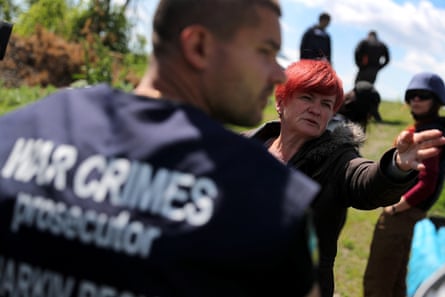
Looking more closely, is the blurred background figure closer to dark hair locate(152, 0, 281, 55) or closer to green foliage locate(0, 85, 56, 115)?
dark hair locate(152, 0, 281, 55)

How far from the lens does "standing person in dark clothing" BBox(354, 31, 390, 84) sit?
9172 millimetres

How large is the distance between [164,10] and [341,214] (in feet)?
4.64

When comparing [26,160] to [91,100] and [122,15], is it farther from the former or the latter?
[122,15]

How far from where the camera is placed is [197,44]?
109 centimetres

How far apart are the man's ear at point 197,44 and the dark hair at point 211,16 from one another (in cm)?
1

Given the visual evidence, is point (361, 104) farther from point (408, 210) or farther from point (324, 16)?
point (324, 16)

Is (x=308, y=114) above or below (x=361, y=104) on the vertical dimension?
above

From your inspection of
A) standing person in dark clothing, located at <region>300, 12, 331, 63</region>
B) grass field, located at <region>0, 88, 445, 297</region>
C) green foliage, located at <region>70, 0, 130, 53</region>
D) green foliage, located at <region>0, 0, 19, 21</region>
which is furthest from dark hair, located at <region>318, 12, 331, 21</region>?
green foliage, located at <region>0, 0, 19, 21</region>

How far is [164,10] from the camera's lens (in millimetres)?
1134

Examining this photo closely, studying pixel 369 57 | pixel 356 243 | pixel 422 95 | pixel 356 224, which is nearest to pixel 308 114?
pixel 422 95

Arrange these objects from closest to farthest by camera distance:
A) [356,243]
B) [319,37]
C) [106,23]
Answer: [356,243] < [319,37] < [106,23]

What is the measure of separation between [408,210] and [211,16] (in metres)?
2.92

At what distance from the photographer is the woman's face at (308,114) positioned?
7.73ft

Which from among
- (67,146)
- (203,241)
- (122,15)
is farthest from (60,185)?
(122,15)
